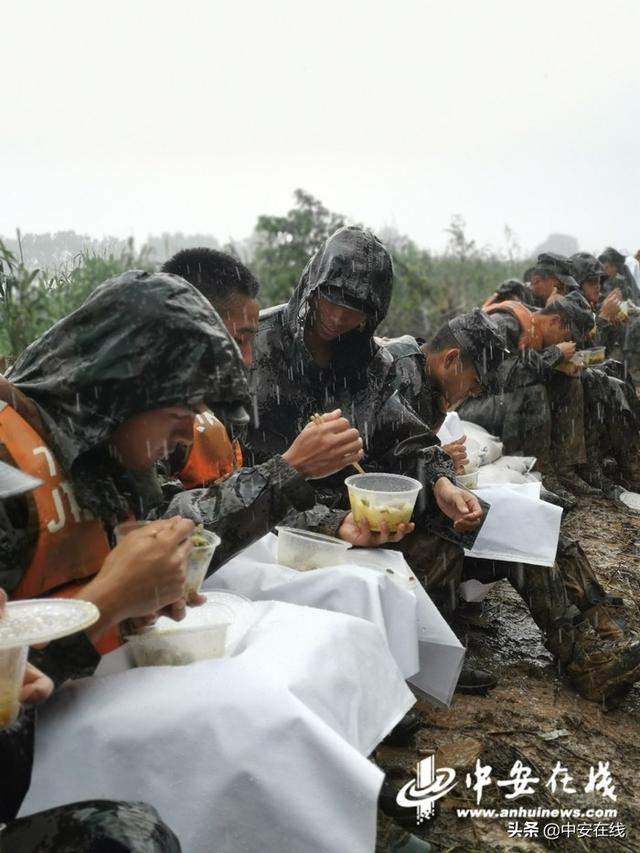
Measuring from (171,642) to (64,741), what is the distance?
333 mm

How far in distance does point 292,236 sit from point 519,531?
29.0 ft

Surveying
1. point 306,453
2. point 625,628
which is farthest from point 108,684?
point 625,628

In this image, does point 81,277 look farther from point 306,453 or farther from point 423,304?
point 423,304

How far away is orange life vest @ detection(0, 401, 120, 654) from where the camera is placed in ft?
5.66

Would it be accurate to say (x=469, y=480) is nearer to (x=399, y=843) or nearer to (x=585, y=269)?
(x=399, y=843)

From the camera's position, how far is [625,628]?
3.38 m

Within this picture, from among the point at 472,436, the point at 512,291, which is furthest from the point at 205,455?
the point at 512,291

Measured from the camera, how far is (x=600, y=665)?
3271mm

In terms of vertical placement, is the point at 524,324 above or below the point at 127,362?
below

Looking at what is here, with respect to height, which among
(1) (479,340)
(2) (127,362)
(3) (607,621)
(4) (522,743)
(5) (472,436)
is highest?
(2) (127,362)

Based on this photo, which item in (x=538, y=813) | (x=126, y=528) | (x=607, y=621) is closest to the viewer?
(x=126, y=528)

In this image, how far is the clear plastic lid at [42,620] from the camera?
1.21 meters

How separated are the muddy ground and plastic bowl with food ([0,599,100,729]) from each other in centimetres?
164

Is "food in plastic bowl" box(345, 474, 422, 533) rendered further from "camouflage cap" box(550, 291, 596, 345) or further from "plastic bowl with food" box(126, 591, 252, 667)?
"camouflage cap" box(550, 291, 596, 345)
